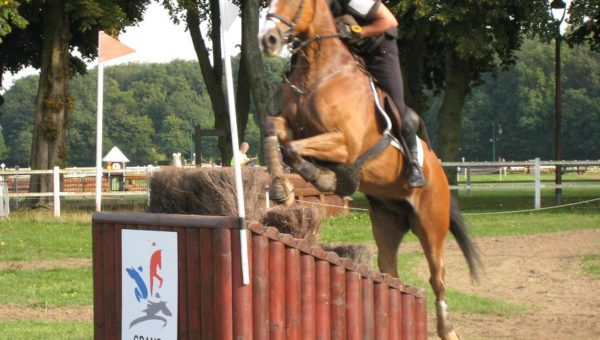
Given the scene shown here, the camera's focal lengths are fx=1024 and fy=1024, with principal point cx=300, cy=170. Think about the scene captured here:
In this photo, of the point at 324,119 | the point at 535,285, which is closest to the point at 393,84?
the point at 324,119

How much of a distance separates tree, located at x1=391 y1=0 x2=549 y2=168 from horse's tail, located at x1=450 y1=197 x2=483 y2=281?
1756 cm

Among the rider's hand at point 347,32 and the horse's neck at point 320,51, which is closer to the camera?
the horse's neck at point 320,51

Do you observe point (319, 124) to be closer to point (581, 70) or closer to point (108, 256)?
point (108, 256)

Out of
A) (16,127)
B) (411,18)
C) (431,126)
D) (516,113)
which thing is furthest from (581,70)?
(411,18)

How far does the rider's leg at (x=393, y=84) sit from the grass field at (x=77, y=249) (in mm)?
3377

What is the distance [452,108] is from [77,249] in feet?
52.4

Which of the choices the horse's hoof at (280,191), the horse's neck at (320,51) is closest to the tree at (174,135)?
the horse's neck at (320,51)

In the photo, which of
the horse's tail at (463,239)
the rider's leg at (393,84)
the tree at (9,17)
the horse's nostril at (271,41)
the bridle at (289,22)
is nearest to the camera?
the horse's nostril at (271,41)

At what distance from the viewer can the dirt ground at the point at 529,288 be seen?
10148 millimetres

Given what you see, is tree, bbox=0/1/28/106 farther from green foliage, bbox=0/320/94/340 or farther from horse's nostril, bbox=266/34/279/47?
horse's nostril, bbox=266/34/279/47

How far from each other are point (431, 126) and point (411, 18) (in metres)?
63.9

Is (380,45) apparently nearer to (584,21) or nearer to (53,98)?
(53,98)

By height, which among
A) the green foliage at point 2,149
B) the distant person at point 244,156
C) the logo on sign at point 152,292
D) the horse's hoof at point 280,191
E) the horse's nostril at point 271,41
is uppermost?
the green foliage at point 2,149

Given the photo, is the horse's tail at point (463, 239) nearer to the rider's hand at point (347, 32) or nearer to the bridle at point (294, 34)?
the rider's hand at point (347, 32)
